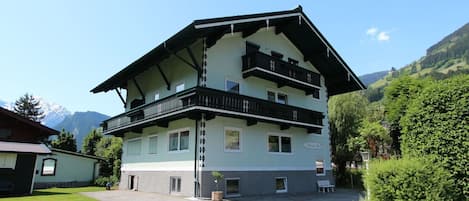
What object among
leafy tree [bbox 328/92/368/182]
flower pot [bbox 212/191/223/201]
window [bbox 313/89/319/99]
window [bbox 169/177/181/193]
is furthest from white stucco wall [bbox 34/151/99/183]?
leafy tree [bbox 328/92/368/182]

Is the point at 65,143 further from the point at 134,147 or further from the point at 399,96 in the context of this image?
the point at 399,96

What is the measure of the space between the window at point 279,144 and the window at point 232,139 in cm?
248

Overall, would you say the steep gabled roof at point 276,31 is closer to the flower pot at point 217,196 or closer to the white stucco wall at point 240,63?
the white stucco wall at point 240,63

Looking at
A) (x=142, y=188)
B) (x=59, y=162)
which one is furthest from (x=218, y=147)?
(x=59, y=162)

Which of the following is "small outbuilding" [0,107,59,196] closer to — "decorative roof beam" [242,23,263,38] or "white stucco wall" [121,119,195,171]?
"white stucco wall" [121,119,195,171]

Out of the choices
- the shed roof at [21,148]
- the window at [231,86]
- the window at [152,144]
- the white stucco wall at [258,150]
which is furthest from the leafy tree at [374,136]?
the shed roof at [21,148]

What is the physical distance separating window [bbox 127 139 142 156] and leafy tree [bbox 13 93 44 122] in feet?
153

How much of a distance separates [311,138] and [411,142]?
509 inches

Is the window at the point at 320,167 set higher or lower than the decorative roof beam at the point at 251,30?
lower

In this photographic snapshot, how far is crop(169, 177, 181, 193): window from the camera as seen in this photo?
1650 centimetres

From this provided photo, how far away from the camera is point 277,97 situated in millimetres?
20234

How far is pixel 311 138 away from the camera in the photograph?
21094 millimetres

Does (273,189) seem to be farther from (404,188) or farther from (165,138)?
(404,188)

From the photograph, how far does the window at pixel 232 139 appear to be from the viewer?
645 inches
